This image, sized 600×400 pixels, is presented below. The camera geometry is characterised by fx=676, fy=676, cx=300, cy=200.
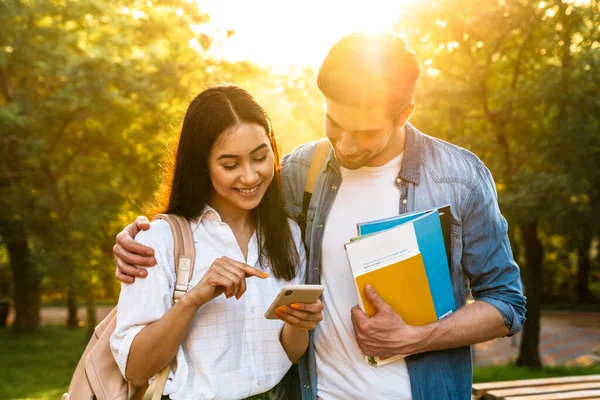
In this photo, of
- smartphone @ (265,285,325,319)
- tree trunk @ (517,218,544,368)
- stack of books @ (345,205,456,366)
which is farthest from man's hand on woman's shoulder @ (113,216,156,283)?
tree trunk @ (517,218,544,368)

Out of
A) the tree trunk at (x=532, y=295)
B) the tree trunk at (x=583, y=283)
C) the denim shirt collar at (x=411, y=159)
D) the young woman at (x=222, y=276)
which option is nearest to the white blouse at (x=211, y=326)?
the young woman at (x=222, y=276)

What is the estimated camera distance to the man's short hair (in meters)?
2.38

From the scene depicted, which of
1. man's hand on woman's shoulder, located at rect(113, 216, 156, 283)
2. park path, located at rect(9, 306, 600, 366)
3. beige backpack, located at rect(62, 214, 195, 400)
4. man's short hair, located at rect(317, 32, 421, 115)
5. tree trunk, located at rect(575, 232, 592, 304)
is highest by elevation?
man's short hair, located at rect(317, 32, 421, 115)

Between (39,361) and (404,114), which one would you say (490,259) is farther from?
(39,361)

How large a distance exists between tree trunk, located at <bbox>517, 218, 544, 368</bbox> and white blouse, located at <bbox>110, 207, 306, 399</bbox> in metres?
10.2

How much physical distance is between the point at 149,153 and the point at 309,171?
36.3 ft

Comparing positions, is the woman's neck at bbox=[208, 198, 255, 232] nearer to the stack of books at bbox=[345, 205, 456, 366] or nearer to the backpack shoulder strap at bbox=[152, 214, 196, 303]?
the backpack shoulder strap at bbox=[152, 214, 196, 303]

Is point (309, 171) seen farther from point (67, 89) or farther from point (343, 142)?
point (67, 89)

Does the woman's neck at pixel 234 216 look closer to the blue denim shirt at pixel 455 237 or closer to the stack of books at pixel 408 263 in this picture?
the blue denim shirt at pixel 455 237

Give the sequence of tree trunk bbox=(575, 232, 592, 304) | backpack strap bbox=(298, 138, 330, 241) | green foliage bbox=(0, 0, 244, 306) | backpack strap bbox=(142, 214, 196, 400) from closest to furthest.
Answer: backpack strap bbox=(142, 214, 196, 400), backpack strap bbox=(298, 138, 330, 241), green foliage bbox=(0, 0, 244, 306), tree trunk bbox=(575, 232, 592, 304)

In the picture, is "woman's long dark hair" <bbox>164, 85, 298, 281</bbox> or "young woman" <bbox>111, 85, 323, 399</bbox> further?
"woman's long dark hair" <bbox>164, 85, 298, 281</bbox>

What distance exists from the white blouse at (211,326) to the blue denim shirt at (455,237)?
0.28 meters

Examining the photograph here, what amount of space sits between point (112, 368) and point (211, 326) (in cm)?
34

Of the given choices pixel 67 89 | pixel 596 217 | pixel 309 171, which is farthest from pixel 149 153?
pixel 309 171
